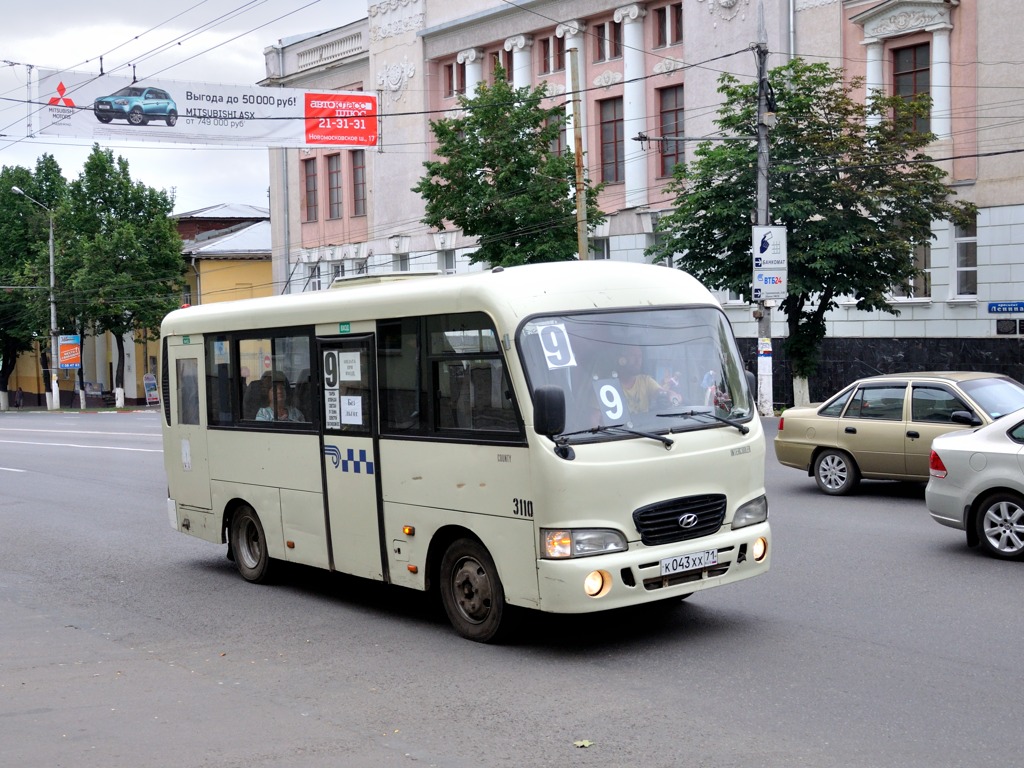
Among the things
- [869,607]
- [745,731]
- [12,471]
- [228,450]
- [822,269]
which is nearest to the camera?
[745,731]

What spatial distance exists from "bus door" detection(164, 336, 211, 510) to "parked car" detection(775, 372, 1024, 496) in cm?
784

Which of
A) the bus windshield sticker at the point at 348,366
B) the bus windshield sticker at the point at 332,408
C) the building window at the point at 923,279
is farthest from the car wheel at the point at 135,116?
the bus windshield sticker at the point at 348,366

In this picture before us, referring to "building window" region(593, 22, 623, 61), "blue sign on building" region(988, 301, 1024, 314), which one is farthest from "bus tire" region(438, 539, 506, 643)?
"building window" region(593, 22, 623, 61)

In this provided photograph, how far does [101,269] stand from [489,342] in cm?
6049

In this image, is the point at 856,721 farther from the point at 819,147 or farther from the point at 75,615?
the point at 819,147

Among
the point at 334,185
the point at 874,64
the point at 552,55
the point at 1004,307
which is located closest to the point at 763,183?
the point at 1004,307

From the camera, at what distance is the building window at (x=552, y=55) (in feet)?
144

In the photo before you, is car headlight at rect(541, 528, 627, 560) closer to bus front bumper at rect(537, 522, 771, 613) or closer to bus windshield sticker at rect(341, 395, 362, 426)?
bus front bumper at rect(537, 522, 771, 613)

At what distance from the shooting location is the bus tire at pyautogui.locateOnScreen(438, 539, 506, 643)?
8.20m

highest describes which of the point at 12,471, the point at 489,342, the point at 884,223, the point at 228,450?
the point at 884,223

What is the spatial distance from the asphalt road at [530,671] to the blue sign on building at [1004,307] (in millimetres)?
21833

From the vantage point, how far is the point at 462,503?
833cm

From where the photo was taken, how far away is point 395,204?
5091cm

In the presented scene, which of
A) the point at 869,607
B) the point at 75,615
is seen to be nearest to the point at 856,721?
the point at 869,607
